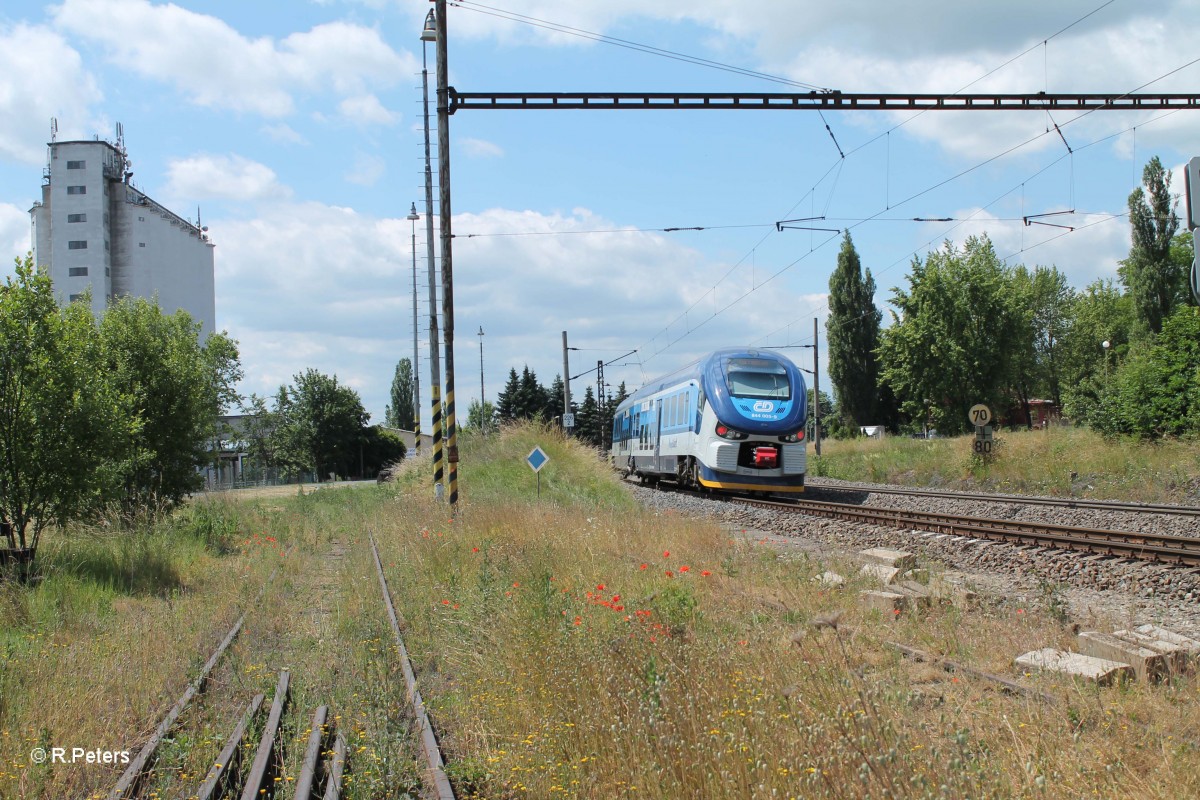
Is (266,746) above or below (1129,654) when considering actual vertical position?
below

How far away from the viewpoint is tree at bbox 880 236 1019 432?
48.9 meters

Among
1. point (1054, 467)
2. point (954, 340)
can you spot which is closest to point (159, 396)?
point (1054, 467)

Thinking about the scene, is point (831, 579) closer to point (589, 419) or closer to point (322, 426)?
point (589, 419)

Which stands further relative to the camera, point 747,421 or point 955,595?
point 747,421

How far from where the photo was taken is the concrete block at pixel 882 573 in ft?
29.9

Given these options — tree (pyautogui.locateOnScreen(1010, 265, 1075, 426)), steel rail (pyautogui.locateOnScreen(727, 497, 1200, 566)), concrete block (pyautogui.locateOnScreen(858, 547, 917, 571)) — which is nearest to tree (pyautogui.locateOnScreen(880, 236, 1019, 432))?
tree (pyautogui.locateOnScreen(1010, 265, 1075, 426))

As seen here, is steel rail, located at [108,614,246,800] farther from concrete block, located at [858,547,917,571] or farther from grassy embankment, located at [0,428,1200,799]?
concrete block, located at [858,547,917,571]

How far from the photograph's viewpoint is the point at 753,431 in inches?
819

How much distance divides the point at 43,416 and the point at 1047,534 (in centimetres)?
1353

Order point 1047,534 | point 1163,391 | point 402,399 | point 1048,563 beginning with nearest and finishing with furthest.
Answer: point 1048,563, point 1047,534, point 1163,391, point 402,399

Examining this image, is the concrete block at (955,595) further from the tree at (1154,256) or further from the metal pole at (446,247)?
the tree at (1154,256)

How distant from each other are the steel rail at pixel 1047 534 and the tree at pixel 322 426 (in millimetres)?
65102

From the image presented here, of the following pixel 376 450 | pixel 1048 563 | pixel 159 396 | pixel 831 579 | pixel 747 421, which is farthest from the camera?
pixel 376 450

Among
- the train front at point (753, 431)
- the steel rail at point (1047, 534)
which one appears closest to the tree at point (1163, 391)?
the train front at point (753, 431)
